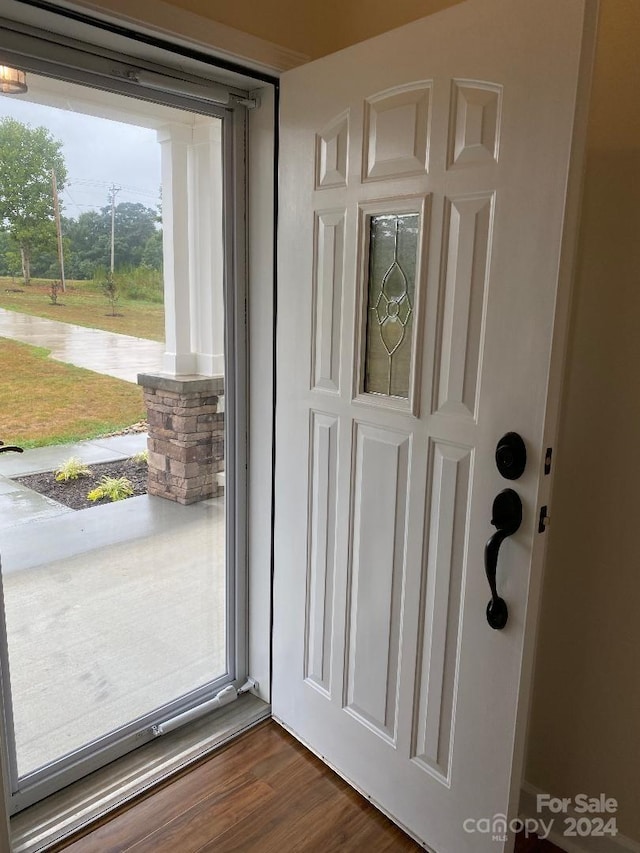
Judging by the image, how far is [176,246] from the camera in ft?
6.15

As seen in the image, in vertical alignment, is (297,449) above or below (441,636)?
above

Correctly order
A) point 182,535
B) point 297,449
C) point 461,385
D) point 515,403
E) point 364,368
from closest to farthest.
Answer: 1. point 515,403
2. point 461,385
3. point 364,368
4. point 297,449
5. point 182,535

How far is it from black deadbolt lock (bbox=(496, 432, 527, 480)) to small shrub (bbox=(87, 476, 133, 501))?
111 cm

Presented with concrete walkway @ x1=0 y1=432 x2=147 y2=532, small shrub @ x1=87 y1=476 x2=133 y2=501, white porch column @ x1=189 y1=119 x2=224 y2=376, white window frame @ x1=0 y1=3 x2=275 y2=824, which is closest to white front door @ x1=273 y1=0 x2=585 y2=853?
white window frame @ x1=0 y1=3 x2=275 y2=824

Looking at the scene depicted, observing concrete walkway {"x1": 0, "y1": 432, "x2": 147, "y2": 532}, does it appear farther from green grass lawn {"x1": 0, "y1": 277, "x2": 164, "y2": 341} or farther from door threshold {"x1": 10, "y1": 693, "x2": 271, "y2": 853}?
door threshold {"x1": 10, "y1": 693, "x2": 271, "y2": 853}

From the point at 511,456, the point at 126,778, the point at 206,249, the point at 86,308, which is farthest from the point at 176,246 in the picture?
the point at 126,778

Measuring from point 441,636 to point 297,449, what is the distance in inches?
26.7

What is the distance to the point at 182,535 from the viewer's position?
2027 mm

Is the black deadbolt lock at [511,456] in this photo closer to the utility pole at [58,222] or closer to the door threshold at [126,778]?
the utility pole at [58,222]

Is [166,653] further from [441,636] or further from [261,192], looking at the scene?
[261,192]

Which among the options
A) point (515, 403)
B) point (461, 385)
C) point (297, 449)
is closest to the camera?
point (515, 403)

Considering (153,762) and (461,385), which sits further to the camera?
(153,762)

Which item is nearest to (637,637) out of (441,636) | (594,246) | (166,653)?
(441,636)

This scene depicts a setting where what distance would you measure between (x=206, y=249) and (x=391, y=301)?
2.29ft
